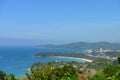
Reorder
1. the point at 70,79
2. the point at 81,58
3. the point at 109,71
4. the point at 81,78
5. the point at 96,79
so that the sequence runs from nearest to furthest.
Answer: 1. the point at 70,79
2. the point at 96,79
3. the point at 81,78
4. the point at 109,71
5. the point at 81,58

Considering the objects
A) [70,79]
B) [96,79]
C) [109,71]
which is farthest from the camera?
[109,71]

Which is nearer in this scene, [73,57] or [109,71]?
[109,71]

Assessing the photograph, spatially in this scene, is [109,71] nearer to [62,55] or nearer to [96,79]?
[96,79]

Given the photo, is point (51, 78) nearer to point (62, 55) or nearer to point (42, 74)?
point (42, 74)

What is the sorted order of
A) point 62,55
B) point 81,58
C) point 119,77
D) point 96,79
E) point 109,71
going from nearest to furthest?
1. point 119,77
2. point 96,79
3. point 109,71
4. point 81,58
5. point 62,55

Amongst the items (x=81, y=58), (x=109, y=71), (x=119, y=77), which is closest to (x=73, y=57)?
(x=81, y=58)

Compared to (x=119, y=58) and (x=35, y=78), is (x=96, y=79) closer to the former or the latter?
(x=35, y=78)

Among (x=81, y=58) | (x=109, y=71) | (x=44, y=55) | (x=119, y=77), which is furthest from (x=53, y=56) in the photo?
(x=119, y=77)

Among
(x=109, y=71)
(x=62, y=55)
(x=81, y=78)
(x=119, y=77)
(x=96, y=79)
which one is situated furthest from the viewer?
(x=62, y=55)

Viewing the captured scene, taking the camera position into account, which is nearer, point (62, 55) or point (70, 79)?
point (70, 79)
